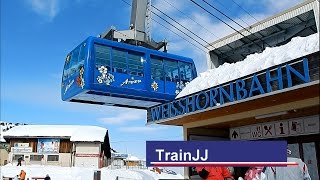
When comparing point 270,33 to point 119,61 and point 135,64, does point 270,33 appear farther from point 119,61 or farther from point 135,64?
point 119,61

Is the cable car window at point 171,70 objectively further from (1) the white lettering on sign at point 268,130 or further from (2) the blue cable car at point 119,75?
(1) the white lettering on sign at point 268,130

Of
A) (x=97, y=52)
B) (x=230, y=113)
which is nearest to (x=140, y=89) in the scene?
(x=97, y=52)

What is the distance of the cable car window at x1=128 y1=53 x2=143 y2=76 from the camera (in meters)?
13.3

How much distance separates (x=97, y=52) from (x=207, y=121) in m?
4.71

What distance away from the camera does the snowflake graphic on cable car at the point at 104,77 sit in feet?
41.1

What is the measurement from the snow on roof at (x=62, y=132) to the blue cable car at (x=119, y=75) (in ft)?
72.7

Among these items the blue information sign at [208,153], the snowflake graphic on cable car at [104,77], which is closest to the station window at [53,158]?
the snowflake graphic on cable car at [104,77]

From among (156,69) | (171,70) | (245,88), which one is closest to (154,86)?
(156,69)

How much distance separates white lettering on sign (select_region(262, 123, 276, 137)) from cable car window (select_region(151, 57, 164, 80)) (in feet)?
16.2

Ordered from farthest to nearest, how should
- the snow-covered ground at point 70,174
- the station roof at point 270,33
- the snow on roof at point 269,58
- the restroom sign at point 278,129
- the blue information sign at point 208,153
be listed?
the snow-covered ground at point 70,174 → the station roof at point 270,33 → the restroom sign at point 278,129 → the snow on roof at point 269,58 → the blue information sign at point 208,153

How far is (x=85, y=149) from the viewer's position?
35.5m

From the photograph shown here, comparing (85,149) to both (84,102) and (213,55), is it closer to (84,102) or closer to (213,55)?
(213,55)

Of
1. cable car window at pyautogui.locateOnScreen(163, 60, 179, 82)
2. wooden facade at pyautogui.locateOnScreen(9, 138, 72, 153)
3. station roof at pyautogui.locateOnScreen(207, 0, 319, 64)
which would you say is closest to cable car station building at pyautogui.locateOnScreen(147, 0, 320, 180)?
cable car window at pyautogui.locateOnScreen(163, 60, 179, 82)

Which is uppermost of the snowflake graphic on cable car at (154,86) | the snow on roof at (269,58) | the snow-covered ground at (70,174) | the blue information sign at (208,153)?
the snowflake graphic on cable car at (154,86)
